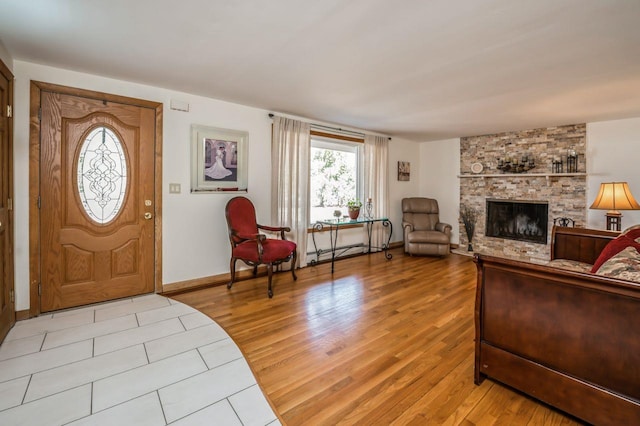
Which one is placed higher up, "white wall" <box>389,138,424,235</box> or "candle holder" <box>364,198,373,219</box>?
"white wall" <box>389,138,424,235</box>

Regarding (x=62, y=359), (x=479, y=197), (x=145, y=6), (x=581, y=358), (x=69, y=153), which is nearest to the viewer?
(x=581, y=358)

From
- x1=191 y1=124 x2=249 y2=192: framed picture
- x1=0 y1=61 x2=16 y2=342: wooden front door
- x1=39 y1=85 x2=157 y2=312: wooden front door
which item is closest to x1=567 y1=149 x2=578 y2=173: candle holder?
x1=191 y1=124 x2=249 y2=192: framed picture

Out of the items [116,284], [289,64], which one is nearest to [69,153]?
[116,284]

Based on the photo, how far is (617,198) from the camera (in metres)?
3.64

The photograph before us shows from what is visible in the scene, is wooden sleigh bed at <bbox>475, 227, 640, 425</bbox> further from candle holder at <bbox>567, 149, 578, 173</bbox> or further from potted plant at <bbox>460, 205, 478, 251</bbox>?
potted plant at <bbox>460, 205, 478, 251</bbox>

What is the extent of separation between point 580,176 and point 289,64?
482cm

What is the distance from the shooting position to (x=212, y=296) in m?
3.43

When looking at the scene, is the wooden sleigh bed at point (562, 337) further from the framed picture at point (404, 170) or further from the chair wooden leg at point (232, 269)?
the framed picture at point (404, 170)

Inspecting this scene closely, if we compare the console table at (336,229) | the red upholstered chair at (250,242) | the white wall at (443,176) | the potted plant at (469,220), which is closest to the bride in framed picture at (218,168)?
the red upholstered chair at (250,242)

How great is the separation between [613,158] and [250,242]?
5.31 meters

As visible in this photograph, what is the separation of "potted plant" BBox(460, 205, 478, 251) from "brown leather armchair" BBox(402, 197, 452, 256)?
1.53ft

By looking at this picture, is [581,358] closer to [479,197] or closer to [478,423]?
[478,423]

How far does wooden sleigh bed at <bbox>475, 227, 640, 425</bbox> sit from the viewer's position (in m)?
1.42

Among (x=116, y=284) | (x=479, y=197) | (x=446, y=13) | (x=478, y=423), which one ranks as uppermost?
(x=446, y=13)
